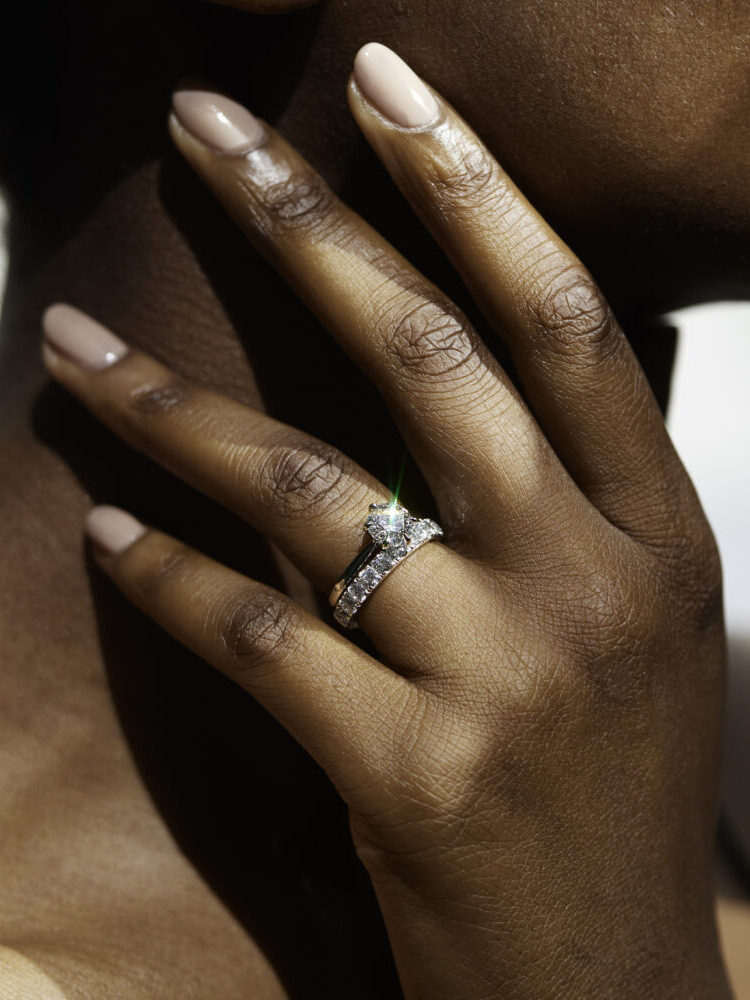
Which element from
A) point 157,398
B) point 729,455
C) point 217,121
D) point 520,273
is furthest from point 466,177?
point 729,455

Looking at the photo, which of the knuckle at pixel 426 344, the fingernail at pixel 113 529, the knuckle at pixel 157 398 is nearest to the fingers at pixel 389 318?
the knuckle at pixel 426 344

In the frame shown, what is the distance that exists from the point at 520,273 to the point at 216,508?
→ 0.34 meters

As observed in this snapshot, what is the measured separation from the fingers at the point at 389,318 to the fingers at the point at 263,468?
62 mm

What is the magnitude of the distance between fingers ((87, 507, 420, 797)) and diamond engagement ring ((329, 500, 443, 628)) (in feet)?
0.10

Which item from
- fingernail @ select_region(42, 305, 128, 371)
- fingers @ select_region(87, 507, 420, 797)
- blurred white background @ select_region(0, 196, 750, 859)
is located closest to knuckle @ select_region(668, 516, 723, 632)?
fingers @ select_region(87, 507, 420, 797)

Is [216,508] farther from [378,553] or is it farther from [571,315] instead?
[571,315]

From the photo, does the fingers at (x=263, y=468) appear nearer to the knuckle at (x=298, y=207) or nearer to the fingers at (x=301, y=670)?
the fingers at (x=301, y=670)

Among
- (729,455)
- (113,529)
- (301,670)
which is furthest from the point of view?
(729,455)

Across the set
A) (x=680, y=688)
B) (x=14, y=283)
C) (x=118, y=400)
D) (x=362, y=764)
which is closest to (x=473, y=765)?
(x=362, y=764)

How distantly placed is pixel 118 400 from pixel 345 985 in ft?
1.80

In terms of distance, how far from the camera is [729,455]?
73.3 inches

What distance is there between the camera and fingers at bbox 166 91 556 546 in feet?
2.36

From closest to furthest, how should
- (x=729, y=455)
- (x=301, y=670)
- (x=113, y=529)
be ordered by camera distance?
(x=301, y=670) → (x=113, y=529) → (x=729, y=455)

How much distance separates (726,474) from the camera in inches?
72.9
